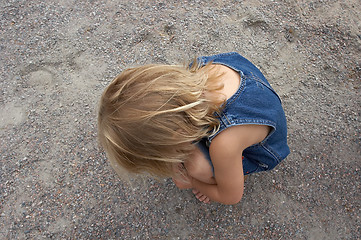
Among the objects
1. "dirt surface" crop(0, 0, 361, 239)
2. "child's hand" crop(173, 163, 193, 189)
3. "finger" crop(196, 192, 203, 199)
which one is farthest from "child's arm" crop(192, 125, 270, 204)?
"dirt surface" crop(0, 0, 361, 239)

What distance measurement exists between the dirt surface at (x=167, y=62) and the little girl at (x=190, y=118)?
455 millimetres

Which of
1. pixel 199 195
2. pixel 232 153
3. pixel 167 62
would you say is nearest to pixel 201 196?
pixel 199 195

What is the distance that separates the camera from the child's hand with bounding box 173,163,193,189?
1288mm

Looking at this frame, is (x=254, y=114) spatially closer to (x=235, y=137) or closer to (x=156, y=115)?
(x=235, y=137)

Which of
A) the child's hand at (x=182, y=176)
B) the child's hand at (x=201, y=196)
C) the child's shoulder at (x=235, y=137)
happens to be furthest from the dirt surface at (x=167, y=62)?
the child's shoulder at (x=235, y=137)

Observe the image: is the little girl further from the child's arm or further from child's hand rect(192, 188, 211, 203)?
child's hand rect(192, 188, 211, 203)

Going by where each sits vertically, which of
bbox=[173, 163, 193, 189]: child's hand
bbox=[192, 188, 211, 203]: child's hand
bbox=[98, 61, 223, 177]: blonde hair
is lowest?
bbox=[192, 188, 211, 203]: child's hand

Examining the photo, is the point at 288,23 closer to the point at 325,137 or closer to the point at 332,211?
the point at 325,137

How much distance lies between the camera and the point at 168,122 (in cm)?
97

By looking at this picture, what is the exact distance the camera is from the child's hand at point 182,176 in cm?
129

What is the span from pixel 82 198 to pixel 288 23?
1862 mm

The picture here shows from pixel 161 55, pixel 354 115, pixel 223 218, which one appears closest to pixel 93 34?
pixel 161 55

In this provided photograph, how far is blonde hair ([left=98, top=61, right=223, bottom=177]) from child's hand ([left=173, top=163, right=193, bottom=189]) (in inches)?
7.7

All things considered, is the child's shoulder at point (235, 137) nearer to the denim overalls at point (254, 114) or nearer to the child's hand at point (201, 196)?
the denim overalls at point (254, 114)
